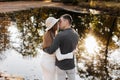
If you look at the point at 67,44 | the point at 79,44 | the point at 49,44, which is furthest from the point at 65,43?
the point at 79,44

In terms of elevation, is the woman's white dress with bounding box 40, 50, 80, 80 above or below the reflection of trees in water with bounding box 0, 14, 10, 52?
above

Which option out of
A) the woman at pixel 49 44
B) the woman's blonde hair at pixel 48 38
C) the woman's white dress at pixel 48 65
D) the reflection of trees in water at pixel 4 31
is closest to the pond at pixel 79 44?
the reflection of trees in water at pixel 4 31

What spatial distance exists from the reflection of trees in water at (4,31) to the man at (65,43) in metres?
7.94

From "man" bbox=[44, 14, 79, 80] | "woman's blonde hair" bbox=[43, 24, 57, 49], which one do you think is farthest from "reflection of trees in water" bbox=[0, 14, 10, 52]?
"man" bbox=[44, 14, 79, 80]

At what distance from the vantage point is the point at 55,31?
6.96 m

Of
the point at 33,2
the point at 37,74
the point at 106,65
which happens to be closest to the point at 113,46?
the point at 106,65

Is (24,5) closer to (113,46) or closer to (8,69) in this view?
(113,46)

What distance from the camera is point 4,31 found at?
58.9 ft

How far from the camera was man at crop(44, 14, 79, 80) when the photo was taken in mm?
6508

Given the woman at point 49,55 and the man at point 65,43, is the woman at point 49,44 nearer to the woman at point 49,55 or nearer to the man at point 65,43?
the woman at point 49,55

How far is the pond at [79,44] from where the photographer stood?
1177cm

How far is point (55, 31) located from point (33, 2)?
23.8 m

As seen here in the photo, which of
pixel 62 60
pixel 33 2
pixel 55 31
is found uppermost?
pixel 55 31

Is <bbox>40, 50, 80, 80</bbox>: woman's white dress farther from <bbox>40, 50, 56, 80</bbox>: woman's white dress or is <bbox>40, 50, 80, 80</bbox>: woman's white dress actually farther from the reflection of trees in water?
the reflection of trees in water
